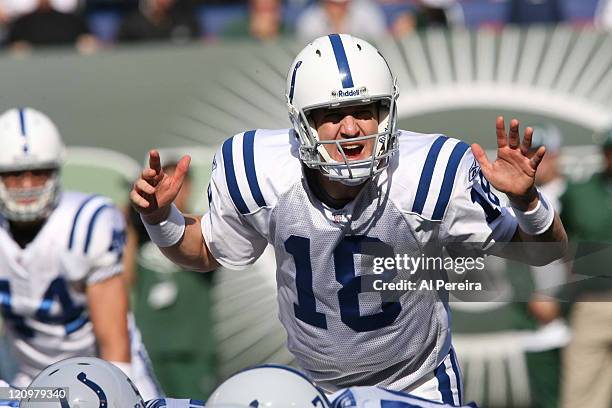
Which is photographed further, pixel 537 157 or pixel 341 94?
pixel 341 94

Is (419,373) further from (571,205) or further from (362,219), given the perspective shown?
(571,205)

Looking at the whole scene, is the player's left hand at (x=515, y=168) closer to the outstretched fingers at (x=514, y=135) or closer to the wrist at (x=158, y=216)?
→ the outstretched fingers at (x=514, y=135)

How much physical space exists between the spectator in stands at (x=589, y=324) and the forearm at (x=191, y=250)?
2898 mm

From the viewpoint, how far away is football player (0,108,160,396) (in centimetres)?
505

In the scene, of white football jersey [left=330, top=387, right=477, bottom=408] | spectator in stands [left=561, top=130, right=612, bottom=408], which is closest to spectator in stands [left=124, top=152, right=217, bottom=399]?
spectator in stands [left=561, top=130, right=612, bottom=408]

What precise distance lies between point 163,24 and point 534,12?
8.10ft

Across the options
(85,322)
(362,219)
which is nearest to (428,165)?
(362,219)

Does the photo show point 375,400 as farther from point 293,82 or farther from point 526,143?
point 293,82

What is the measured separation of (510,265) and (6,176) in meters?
2.38

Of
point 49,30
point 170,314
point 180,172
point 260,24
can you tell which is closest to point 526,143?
point 180,172

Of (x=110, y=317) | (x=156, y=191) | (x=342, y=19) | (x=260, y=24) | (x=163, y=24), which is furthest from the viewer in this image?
(x=163, y=24)

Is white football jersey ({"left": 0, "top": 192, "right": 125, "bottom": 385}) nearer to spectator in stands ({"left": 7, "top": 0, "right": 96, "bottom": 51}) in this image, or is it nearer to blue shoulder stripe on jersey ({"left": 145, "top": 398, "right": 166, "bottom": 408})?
blue shoulder stripe on jersey ({"left": 145, "top": 398, "right": 166, "bottom": 408})

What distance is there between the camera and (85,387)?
3.16m

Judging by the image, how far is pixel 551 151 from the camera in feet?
22.7
